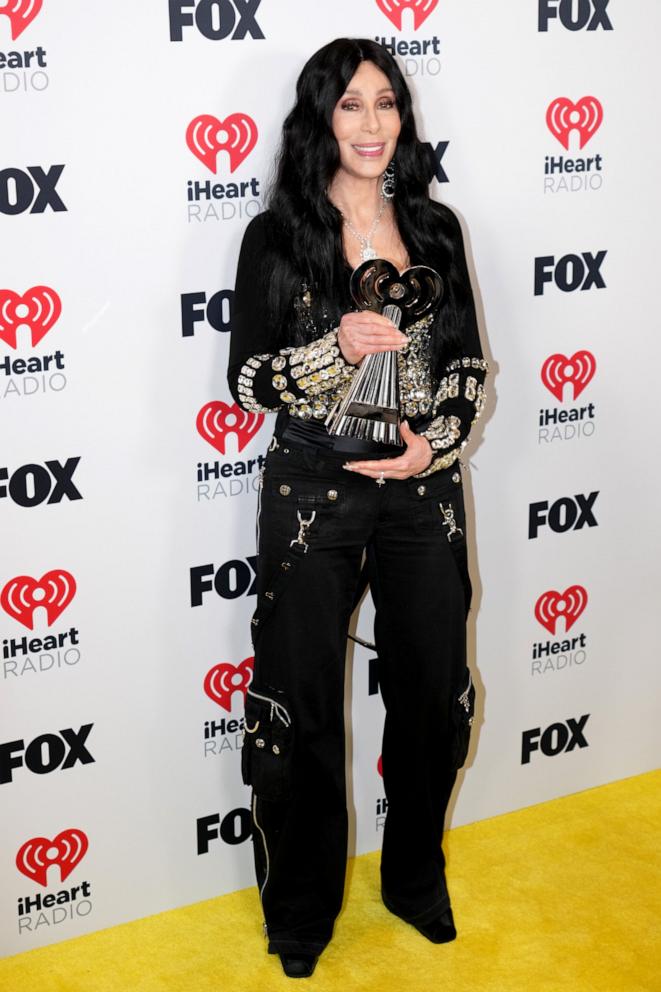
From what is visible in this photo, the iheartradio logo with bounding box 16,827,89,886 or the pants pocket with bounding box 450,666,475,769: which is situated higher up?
the pants pocket with bounding box 450,666,475,769

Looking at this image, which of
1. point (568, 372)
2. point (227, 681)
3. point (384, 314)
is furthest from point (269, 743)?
point (568, 372)

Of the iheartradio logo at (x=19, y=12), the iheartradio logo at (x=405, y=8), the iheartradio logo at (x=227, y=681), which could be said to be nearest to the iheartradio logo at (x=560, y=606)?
the iheartradio logo at (x=227, y=681)

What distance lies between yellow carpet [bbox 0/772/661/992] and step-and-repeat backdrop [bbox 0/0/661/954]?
93 mm

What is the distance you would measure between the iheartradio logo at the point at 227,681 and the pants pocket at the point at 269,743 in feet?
0.85

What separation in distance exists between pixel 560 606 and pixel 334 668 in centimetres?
87

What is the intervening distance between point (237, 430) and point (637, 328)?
3.48ft

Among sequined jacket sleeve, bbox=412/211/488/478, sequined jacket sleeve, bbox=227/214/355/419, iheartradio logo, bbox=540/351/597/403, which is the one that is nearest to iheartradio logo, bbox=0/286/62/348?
sequined jacket sleeve, bbox=227/214/355/419

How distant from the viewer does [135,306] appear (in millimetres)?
2398

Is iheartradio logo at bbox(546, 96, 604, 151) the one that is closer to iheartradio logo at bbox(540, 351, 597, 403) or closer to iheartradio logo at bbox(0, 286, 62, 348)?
iheartradio logo at bbox(540, 351, 597, 403)

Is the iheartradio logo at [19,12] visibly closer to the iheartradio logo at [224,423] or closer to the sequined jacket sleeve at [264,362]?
the sequined jacket sleeve at [264,362]

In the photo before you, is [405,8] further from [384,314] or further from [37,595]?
[37,595]

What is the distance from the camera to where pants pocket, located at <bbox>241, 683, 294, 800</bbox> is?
2408mm

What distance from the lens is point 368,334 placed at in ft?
6.93

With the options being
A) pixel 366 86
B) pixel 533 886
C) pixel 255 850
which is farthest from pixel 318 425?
pixel 533 886
